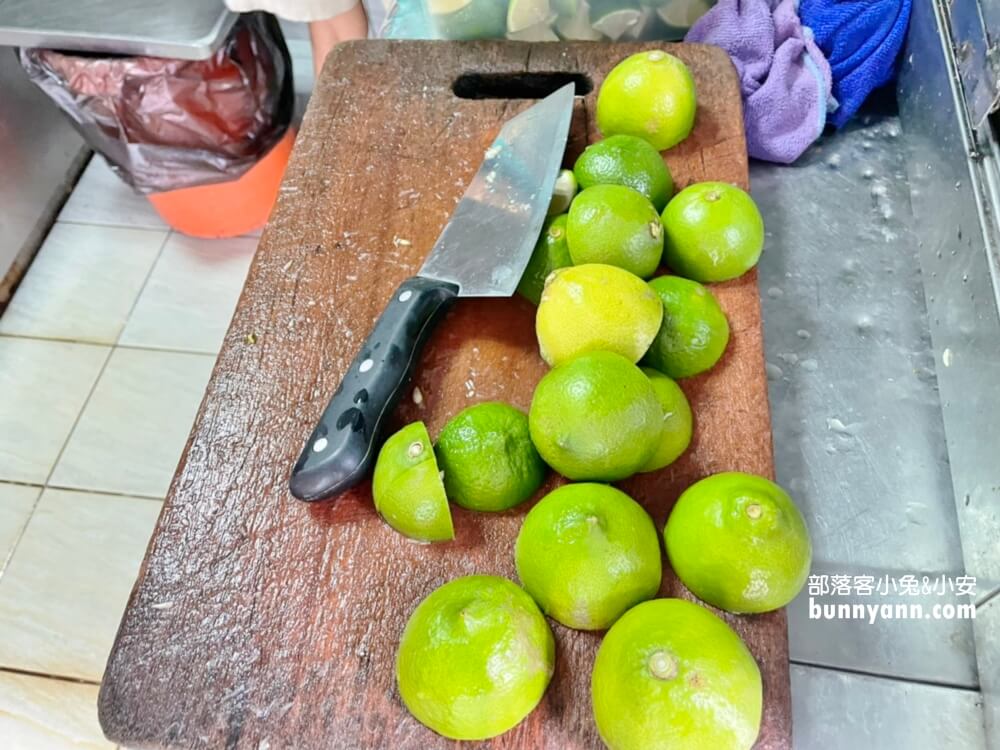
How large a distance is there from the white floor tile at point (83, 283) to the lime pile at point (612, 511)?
1.28m

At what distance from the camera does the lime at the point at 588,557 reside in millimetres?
546

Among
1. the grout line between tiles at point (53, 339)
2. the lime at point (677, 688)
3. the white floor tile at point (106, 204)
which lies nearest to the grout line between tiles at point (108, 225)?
the white floor tile at point (106, 204)

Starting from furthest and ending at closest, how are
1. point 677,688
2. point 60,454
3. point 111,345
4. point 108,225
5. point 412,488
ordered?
point 108,225 < point 111,345 < point 60,454 < point 412,488 < point 677,688

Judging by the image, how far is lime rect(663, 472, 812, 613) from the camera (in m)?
0.55

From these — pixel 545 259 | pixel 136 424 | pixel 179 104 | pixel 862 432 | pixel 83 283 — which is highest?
pixel 545 259

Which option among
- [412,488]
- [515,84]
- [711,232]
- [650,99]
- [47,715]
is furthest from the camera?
[47,715]

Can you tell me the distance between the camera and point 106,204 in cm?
186

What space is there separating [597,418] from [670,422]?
0.35 feet

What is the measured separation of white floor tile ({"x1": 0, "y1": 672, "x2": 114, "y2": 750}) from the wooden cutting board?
759 millimetres

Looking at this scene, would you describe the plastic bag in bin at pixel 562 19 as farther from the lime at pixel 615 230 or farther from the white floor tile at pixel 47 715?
the white floor tile at pixel 47 715

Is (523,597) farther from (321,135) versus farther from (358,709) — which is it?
(321,135)

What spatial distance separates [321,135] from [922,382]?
768 millimetres

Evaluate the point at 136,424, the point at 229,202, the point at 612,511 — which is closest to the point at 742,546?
the point at 612,511

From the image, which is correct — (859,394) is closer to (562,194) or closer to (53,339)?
(562,194)
